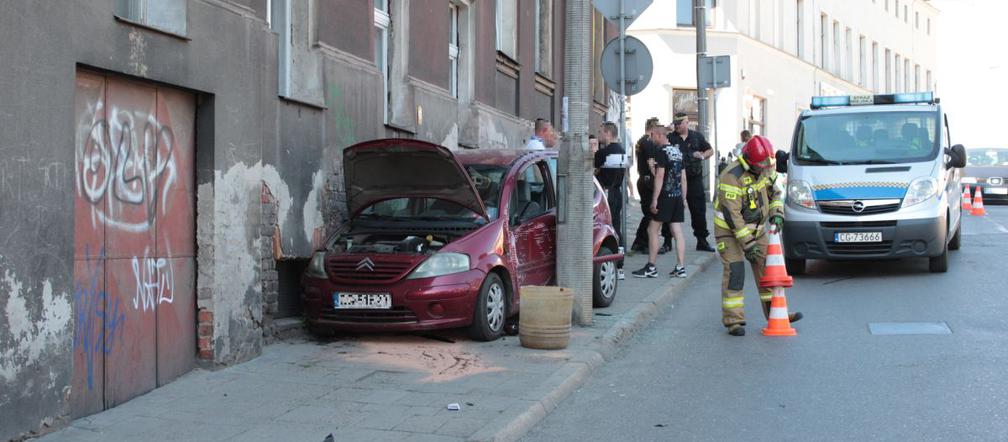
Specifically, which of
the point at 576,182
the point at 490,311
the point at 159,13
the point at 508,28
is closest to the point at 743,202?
the point at 576,182

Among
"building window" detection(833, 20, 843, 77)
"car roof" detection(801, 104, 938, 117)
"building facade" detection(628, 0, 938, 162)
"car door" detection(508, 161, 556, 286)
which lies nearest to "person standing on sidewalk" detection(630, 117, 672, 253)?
"car roof" detection(801, 104, 938, 117)

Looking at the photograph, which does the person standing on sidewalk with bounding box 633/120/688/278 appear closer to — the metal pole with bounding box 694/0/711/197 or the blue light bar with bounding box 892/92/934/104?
the blue light bar with bounding box 892/92/934/104

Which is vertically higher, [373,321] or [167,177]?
[167,177]

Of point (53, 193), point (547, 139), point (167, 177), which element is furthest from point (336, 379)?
point (547, 139)

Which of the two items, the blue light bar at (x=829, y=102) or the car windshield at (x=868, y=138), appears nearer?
the car windshield at (x=868, y=138)

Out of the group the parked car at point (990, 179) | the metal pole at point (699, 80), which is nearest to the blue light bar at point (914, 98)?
the metal pole at point (699, 80)

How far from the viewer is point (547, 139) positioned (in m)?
13.0

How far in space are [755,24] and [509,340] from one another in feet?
96.6

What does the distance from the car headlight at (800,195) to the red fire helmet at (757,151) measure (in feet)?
11.5

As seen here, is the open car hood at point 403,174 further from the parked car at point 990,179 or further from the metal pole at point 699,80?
the parked car at point 990,179

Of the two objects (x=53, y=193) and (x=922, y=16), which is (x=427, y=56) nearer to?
(x=53, y=193)

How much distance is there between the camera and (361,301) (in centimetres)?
875

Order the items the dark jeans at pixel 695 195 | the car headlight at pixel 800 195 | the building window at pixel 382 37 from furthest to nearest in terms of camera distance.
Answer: the dark jeans at pixel 695 195 < the car headlight at pixel 800 195 < the building window at pixel 382 37

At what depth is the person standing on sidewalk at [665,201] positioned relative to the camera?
13.0 meters
